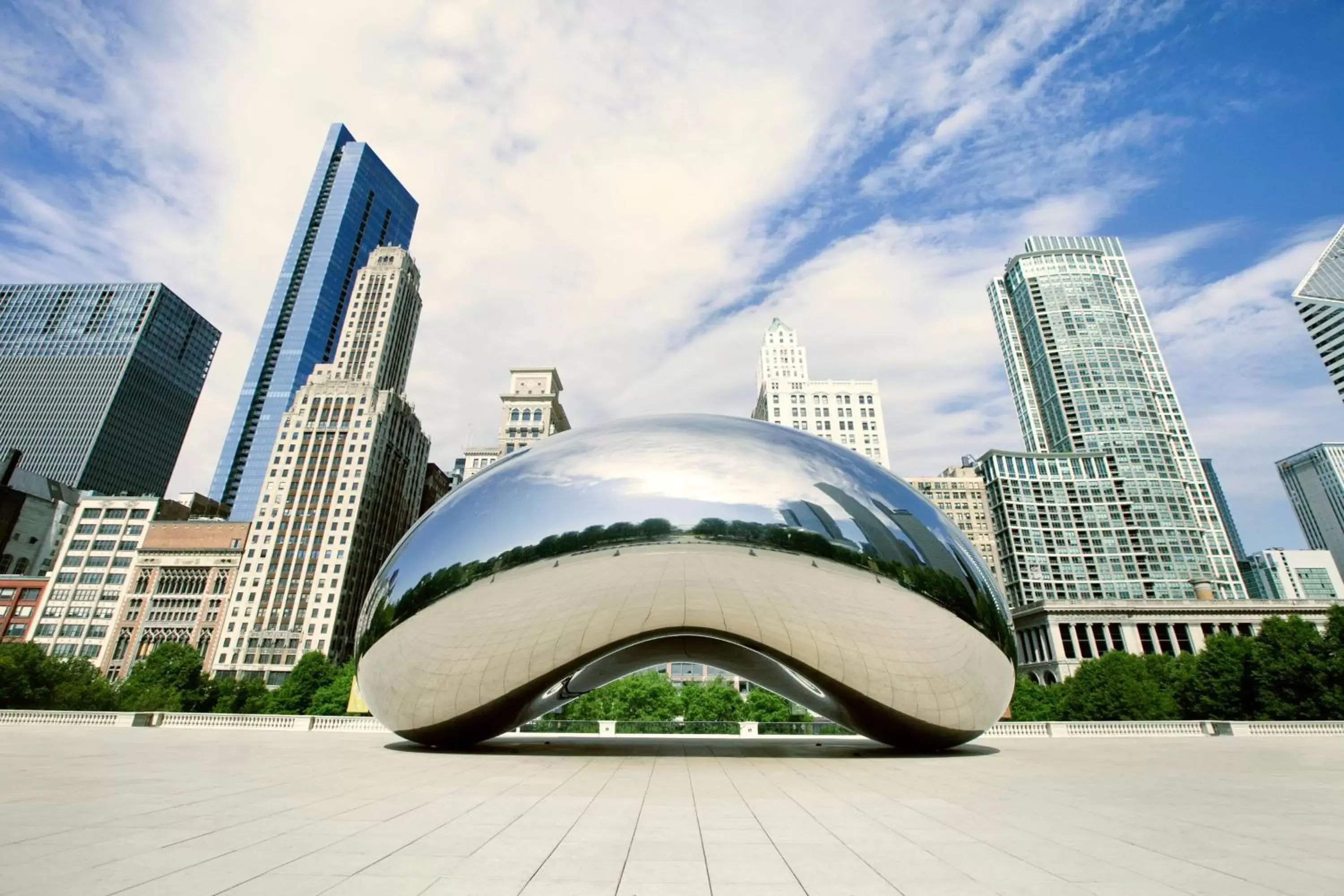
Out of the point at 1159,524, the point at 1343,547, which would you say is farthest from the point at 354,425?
the point at 1343,547

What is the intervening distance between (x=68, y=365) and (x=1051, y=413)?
232 m

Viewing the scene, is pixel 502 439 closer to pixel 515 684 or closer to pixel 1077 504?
pixel 515 684

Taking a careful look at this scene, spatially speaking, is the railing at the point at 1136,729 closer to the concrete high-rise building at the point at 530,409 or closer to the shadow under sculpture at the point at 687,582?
the shadow under sculpture at the point at 687,582

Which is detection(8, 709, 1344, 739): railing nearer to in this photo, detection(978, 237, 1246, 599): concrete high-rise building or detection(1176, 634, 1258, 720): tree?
detection(1176, 634, 1258, 720): tree

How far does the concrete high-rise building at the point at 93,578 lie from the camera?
91.1 metres

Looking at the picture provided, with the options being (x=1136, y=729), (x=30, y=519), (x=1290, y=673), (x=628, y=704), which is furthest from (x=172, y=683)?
(x=1290, y=673)

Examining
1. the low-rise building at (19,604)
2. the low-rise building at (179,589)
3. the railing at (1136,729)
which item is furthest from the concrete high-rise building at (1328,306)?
the low-rise building at (19,604)

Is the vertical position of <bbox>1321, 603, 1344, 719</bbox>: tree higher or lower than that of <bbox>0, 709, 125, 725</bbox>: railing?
higher

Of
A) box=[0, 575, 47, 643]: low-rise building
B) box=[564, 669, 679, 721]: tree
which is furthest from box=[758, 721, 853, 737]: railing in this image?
box=[0, 575, 47, 643]: low-rise building

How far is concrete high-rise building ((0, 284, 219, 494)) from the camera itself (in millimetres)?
132750

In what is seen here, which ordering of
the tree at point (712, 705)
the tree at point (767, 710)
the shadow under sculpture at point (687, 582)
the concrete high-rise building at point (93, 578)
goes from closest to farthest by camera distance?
the shadow under sculpture at point (687, 582) < the tree at point (767, 710) < the tree at point (712, 705) < the concrete high-rise building at point (93, 578)

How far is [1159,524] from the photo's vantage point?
12231 cm

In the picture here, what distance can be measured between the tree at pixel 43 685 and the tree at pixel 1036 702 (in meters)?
65.2

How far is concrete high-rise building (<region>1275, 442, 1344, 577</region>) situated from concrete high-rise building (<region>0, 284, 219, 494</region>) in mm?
312045
